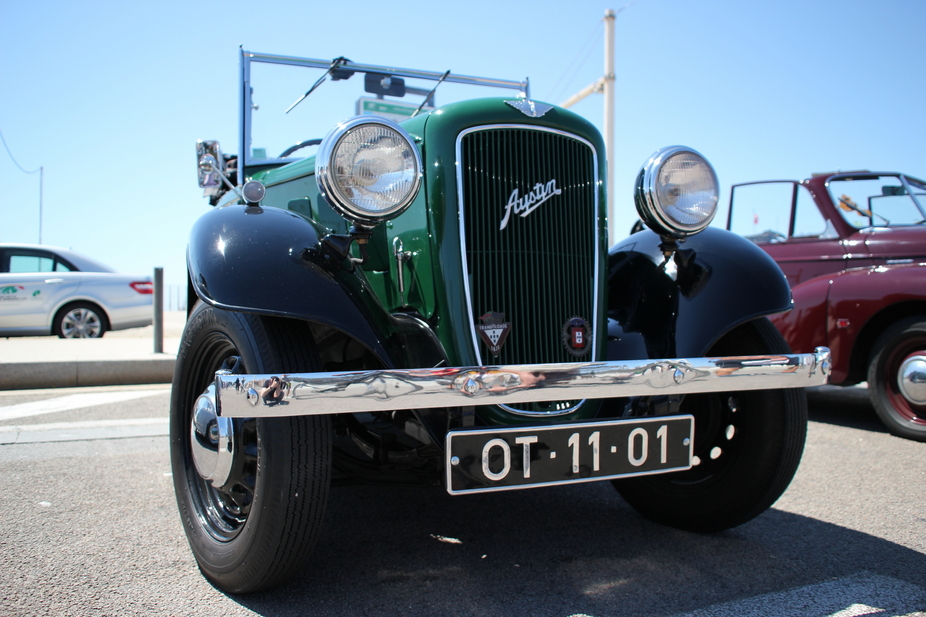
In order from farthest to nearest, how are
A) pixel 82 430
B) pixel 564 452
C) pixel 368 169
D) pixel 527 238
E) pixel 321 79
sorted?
pixel 82 430 → pixel 321 79 → pixel 527 238 → pixel 368 169 → pixel 564 452

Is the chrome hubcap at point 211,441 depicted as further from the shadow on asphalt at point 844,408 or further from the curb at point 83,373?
the curb at point 83,373

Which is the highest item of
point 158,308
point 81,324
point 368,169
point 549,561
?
point 368,169

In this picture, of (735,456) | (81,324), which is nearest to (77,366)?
(81,324)

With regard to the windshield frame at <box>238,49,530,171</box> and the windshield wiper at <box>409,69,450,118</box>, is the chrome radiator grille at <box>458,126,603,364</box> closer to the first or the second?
the windshield frame at <box>238,49,530,171</box>

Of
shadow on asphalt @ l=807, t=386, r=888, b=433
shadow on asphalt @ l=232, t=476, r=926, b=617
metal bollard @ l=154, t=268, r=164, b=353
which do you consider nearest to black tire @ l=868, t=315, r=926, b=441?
shadow on asphalt @ l=807, t=386, r=888, b=433

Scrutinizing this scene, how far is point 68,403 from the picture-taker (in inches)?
193

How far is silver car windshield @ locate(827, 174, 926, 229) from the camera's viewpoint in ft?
16.2

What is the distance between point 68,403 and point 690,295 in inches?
179

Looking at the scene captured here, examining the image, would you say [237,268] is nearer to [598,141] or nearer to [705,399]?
[598,141]

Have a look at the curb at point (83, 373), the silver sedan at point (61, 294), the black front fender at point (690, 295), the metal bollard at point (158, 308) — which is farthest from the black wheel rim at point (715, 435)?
the silver sedan at point (61, 294)

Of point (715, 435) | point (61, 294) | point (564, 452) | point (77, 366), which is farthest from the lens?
point (61, 294)

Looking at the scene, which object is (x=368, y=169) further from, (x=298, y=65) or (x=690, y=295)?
(x=298, y=65)

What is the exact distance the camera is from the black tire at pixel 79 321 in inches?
326

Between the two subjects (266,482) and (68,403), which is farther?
(68,403)
